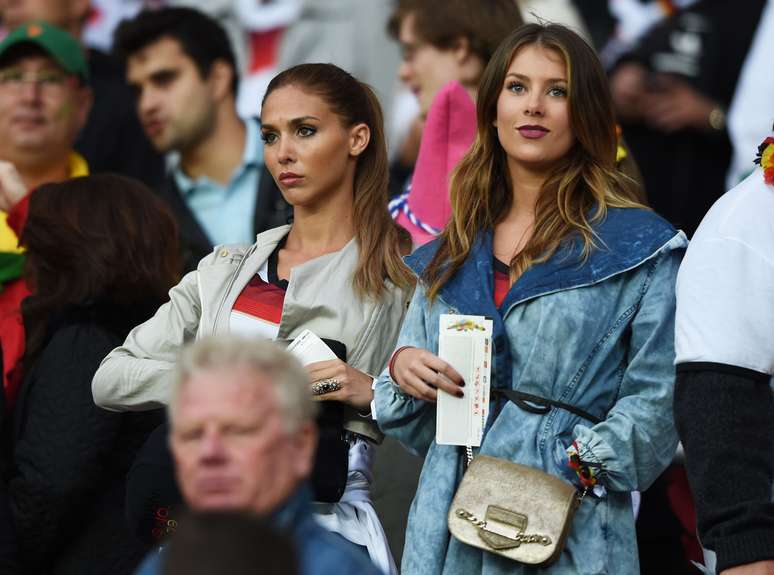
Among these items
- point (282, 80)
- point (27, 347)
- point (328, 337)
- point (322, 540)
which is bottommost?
point (27, 347)

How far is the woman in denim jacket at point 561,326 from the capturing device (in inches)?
162

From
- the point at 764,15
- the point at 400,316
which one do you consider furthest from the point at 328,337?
the point at 764,15

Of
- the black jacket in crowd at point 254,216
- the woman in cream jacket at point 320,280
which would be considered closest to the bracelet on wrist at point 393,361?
the woman in cream jacket at point 320,280

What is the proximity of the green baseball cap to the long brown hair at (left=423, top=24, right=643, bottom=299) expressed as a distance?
300cm

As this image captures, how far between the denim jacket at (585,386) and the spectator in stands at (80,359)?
106 cm

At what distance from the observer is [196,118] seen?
7.51 meters

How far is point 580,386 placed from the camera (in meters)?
4.18

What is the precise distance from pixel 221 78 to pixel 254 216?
1.02 metres

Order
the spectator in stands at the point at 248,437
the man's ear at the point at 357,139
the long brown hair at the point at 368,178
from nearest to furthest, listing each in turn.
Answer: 1. the spectator in stands at the point at 248,437
2. the long brown hair at the point at 368,178
3. the man's ear at the point at 357,139

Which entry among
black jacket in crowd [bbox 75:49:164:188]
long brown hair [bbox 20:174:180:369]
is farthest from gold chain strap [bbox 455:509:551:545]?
black jacket in crowd [bbox 75:49:164:188]

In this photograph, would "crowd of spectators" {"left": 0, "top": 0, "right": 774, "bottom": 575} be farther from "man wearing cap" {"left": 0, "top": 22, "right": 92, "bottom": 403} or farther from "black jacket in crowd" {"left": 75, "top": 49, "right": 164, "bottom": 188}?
"black jacket in crowd" {"left": 75, "top": 49, "right": 164, "bottom": 188}

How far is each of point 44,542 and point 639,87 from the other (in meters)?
3.82

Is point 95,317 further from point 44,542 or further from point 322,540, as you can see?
point 322,540

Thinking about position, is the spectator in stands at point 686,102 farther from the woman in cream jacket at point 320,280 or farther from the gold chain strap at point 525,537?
the gold chain strap at point 525,537
